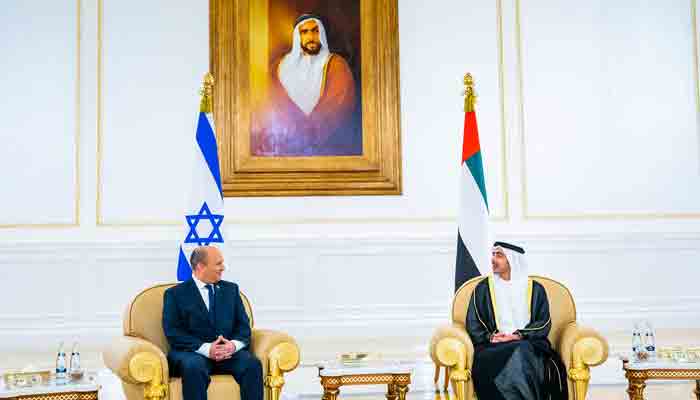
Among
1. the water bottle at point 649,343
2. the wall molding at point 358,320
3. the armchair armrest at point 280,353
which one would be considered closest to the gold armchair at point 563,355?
the water bottle at point 649,343

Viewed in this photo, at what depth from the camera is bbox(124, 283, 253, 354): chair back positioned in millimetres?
4727

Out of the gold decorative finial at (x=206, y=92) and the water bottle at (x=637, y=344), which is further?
the gold decorative finial at (x=206, y=92)

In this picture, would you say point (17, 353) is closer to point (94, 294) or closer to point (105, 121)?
point (94, 294)

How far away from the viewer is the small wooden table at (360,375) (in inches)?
187

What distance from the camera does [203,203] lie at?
635 cm

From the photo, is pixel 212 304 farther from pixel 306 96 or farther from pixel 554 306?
pixel 306 96

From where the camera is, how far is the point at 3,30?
790 centimetres

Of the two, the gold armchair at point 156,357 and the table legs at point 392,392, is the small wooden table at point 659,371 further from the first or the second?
the gold armchair at point 156,357

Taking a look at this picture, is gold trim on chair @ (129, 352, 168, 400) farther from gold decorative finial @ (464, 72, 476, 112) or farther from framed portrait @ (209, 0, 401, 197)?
framed portrait @ (209, 0, 401, 197)

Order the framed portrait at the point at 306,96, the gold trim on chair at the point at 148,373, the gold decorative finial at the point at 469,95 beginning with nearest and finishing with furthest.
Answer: the gold trim on chair at the point at 148,373 → the gold decorative finial at the point at 469,95 → the framed portrait at the point at 306,96

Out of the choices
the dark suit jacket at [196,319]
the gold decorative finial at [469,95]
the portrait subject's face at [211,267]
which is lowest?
the dark suit jacket at [196,319]

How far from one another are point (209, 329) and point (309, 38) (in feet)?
13.2

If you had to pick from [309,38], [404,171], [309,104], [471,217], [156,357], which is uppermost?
[309,38]

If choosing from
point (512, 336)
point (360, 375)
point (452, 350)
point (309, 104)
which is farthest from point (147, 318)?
point (309, 104)
